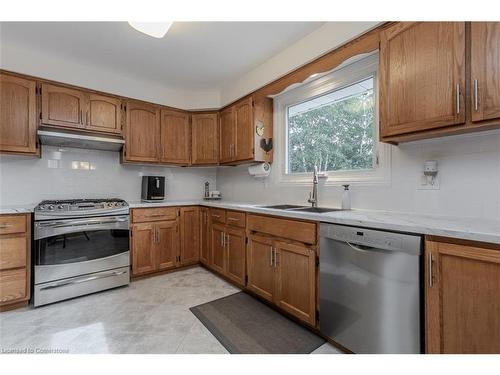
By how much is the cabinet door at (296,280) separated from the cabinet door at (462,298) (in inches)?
28.1

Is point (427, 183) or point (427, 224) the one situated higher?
point (427, 183)

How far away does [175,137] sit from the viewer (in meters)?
3.36

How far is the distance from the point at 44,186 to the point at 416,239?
3546 mm

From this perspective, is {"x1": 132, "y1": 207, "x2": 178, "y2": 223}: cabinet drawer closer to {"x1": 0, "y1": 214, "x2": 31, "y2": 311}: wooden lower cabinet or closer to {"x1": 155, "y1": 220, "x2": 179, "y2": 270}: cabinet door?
{"x1": 155, "y1": 220, "x2": 179, "y2": 270}: cabinet door

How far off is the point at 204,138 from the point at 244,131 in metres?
0.82

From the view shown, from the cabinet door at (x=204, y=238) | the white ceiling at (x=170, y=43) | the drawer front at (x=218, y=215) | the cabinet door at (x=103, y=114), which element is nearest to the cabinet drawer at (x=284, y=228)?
the drawer front at (x=218, y=215)

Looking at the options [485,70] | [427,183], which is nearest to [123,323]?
[427,183]

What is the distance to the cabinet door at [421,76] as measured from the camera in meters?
1.27

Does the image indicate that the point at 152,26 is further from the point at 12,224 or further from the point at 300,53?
the point at 12,224

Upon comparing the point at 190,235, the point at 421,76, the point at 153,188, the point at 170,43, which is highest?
the point at 170,43

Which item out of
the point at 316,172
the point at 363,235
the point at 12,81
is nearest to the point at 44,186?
the point at 12,81

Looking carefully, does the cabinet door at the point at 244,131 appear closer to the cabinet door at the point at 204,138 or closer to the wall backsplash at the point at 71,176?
the cabinet door at the point at 204,138

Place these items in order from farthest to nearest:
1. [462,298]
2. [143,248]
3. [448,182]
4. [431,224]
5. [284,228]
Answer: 1. [143,248]
2. [284,228]
3. [448,182]
4. [431,224]
5. [462,298]

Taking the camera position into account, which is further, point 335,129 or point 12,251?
point 335,129
